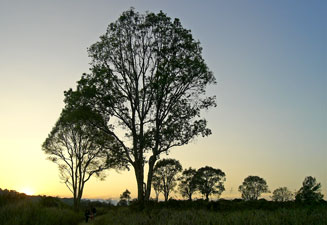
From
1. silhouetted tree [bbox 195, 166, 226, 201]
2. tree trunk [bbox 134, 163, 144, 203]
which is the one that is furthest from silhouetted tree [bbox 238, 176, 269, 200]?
tree trunk [bbox 134, 163, 144, 203]

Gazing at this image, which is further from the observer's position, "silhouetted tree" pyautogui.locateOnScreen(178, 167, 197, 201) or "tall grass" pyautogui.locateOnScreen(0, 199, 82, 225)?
"silhouetted tree" pyautogui.locateOnScreen(178, 167, 197, 201)

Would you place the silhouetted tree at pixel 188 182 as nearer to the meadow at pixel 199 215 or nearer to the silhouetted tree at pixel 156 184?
the silhouetted tree at pixel 156 184

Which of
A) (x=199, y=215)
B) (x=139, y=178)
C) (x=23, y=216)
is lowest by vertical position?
(x=23, y=216)

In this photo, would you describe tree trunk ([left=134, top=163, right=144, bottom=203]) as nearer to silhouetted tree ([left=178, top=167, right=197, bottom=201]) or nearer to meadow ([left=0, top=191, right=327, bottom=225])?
meadow ([left=0, top=191, right=327, bottom=225])

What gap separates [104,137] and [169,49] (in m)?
9.80

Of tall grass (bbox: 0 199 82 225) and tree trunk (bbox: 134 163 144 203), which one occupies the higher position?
tree trunk (bbox: 134 163 144 203)

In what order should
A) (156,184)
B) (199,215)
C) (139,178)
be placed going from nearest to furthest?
(199,215), (139,178), (156,184)

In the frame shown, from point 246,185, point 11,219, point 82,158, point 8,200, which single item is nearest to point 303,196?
point 11,219

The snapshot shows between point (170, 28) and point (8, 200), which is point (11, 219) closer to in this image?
point (8, 200)

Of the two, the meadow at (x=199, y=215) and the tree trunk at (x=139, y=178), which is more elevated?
the tree trunk at (x=139, y=178)

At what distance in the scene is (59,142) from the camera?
39188mm

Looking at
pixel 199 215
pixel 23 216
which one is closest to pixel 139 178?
pixel 23 216

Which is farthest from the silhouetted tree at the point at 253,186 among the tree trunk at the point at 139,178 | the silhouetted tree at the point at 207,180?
the tree trunk at the point at 139,178

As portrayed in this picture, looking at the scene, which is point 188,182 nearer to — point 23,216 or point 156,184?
point 156,184
